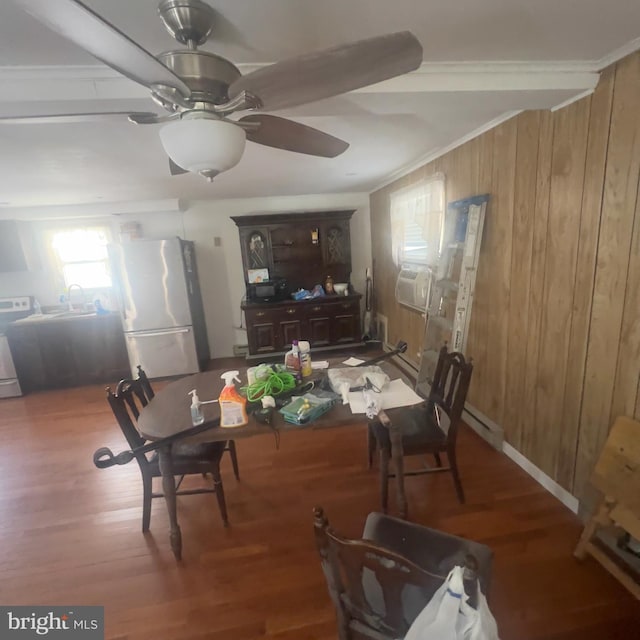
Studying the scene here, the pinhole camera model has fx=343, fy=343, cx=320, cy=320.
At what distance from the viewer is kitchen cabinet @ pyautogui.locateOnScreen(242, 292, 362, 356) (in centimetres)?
431

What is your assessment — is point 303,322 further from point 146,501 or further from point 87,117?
point 87,117

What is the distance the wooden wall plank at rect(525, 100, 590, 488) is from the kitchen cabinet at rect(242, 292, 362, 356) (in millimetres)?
2663

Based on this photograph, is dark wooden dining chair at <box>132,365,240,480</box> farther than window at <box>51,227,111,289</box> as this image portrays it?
No

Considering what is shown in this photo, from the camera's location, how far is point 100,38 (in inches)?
28.0

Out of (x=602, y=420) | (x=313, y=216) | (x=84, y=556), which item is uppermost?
(x=313, y=216)

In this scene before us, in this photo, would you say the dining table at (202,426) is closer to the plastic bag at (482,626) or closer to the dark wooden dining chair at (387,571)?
the dark wooden dining chair at (387,571)

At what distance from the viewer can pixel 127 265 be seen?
3.78 m

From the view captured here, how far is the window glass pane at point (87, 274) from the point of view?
4449 millimetres

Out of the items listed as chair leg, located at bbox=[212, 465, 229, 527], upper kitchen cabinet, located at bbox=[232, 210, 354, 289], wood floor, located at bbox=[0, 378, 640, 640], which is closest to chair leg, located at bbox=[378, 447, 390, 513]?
wood floor, located at bbox=[0, 378, 640, 640]

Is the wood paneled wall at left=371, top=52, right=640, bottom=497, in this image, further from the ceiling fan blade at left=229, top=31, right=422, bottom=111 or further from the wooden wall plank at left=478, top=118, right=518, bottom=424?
the ceiling fan blade at left=229, top=31, right=422, bottom=111

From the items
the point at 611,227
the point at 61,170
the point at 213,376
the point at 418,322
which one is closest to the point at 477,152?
the point at 611,227

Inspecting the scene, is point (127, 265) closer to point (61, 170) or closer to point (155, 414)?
point (61, 170)

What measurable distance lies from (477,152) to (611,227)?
115 centimetres

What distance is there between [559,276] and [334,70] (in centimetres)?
158
